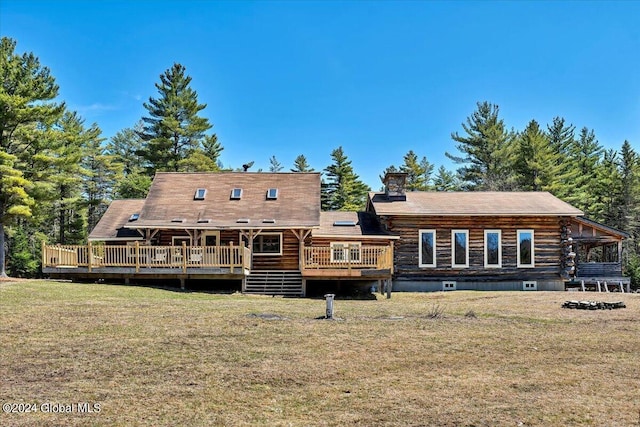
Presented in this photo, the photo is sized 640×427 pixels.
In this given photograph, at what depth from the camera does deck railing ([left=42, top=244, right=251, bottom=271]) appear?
21906 millimetres

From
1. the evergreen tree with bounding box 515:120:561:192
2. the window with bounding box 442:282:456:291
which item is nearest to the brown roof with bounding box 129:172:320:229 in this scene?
the window with bounding box 442:282:456:291

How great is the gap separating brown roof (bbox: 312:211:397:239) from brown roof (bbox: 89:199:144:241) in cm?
895

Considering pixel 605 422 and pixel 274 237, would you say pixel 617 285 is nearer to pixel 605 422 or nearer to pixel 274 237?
pixel 274 237

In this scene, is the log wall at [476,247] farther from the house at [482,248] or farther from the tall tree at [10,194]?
the tall tree at [10,194]

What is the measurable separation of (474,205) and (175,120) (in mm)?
27197

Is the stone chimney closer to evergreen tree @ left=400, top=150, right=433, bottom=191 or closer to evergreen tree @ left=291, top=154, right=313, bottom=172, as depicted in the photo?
evergreen tree @ left=400, top=150, right=433, bottom=191

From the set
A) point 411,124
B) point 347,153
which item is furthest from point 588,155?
point 347,153

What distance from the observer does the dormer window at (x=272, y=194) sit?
2645 cm

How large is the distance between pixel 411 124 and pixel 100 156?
90.3ft

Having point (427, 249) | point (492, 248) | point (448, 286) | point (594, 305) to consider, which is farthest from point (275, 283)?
point (594, 305)

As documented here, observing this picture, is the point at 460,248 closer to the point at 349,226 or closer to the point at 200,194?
the point at 349,226

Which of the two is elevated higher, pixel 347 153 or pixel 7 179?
pixel 347 153

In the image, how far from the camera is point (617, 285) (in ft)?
96.5

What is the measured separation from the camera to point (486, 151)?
49188 millimetres
